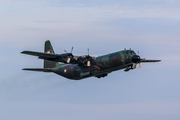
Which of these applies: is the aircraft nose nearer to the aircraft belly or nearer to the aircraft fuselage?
the aircraft fuselage

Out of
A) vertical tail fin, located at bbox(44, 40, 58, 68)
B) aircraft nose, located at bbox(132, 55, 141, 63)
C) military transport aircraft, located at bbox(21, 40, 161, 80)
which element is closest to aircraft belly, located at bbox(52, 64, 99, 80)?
military transport aircraft, located at bbox(21, 40, 161, 80)

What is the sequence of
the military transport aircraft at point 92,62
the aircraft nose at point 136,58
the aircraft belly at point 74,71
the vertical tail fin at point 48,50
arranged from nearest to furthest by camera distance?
the aircraft nose at point 136,58, the military transport aircraft at point 92,62, the aircraft belly at point 74,71, the vertical tail fin at point 48,50

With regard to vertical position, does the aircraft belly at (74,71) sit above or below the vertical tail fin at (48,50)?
below

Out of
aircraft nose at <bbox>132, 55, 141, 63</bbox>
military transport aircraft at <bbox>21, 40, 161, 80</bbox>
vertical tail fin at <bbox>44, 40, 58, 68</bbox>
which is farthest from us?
vertical tail fin at <bbox>44, 40, 58, 68</bbox>

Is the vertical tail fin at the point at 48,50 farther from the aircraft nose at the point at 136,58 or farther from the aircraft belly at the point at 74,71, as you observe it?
the aircraft nose at the point at 136,58

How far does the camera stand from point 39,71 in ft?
200

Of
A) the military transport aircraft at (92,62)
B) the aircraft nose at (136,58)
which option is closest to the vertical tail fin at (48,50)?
the military transport aircraft at (92,62)

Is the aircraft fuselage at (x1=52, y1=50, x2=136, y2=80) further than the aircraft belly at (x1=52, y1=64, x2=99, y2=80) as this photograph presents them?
No

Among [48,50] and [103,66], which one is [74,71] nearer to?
[103,66]

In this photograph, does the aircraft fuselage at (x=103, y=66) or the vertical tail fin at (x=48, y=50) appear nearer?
the aircraft fuselage at (x=103, y=66)

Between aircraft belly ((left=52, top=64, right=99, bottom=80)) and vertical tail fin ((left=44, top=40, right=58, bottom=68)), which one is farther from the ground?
vertical tail fin ((left=44, top=40, right=58, bottom=68))

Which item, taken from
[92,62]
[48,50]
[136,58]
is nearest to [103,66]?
[92,62]

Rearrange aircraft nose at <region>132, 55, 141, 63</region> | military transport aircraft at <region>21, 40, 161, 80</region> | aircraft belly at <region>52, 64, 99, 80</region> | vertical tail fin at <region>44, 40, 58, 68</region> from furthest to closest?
vertical tail fin at <region>44, 40, 58, 68</region> < aircraft belly at <region>52, 64, 99, 80</region> < military transport aircraft at <region>21, 40, 161, 80</region> < aircraft nose at <region>132, 55, 141, 63</region>

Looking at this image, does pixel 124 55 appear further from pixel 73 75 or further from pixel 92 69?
pixel 73 75
